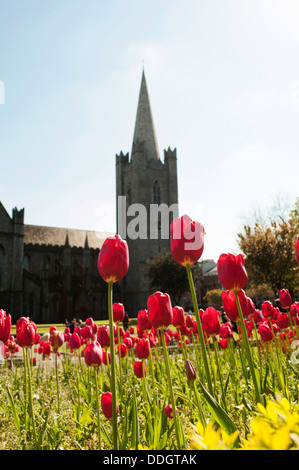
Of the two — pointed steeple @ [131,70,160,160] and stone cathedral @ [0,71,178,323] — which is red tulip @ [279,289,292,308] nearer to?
stone cathedral @ [0,71,178,323]

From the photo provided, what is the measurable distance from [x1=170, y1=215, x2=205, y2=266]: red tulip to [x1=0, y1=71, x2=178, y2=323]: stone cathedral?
38.2m

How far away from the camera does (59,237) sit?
170 feet

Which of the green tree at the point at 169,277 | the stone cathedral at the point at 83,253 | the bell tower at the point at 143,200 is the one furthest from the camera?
the bell tower at the point at 143,200

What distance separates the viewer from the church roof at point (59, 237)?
1925 inches

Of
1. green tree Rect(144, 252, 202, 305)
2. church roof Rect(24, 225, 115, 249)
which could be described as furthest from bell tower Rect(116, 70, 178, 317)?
green tree Rect(144, 252, 202, 305)

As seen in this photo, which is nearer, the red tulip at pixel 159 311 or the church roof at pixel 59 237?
the red tulip at pixel 159 311

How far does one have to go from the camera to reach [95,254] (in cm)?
5150

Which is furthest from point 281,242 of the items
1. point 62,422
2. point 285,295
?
point 62,422

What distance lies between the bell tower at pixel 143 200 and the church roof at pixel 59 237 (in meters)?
5.57

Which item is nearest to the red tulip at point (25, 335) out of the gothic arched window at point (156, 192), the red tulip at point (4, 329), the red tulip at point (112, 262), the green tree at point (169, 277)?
the red tulip at point (4, 329)

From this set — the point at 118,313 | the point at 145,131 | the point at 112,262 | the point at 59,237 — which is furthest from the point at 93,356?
the point at 145,131

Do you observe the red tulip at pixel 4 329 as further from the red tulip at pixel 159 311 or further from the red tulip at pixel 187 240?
the red tulip at pixel 187 240

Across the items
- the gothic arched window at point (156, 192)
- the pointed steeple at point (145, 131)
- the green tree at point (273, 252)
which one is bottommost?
the green tree at point (273, 252)
